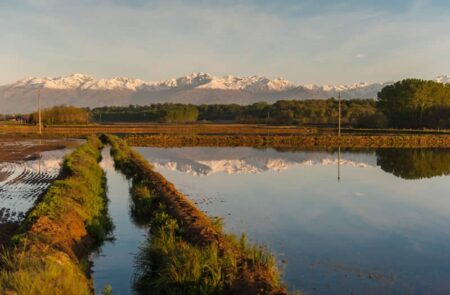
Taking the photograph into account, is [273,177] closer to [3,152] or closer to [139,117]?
[3,152]

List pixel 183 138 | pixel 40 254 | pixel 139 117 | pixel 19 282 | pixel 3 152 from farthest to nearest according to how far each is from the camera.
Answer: pixel 139 117
pixel 183 138
pixel 3 152
pixel 40 254
pixel 19 282

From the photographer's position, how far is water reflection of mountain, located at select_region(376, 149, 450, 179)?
30.0 m

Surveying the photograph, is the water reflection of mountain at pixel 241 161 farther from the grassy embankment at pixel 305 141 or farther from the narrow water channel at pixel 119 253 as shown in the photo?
the narrow water channel at pixel 119 253

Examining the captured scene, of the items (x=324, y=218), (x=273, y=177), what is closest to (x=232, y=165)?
(x=273, y=177)

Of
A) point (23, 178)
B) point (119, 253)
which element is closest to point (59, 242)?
point (119, 253)

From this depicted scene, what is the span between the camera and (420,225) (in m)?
15.8

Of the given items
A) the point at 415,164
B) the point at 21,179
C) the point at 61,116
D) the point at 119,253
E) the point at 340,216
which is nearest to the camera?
the point at 119,253

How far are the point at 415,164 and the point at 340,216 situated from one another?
20.1 meters

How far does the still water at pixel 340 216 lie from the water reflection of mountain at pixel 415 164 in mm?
121

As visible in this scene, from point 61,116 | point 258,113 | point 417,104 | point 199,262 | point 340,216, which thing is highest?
point 417,104

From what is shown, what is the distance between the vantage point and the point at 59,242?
36.0 feet

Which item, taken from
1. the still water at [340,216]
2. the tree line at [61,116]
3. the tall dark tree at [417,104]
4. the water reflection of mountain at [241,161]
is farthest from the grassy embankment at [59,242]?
the tree line at [61,116]

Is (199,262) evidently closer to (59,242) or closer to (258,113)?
(59,242)

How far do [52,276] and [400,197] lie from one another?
16.8m
